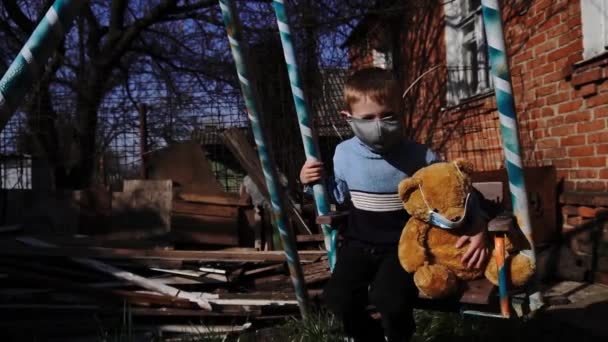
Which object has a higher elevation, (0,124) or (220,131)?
(220,131)

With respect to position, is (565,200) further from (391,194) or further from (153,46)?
(153,46)

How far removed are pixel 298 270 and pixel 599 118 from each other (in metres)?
2.77

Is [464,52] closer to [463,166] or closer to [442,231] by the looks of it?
[463,166]

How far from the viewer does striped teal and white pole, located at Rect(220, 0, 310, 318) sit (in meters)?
2.70

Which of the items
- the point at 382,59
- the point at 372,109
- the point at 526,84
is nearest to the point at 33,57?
the point at 372,109

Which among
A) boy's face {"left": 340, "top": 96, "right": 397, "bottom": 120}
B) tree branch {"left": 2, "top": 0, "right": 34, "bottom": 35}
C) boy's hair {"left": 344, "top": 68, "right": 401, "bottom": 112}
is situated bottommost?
boy's face {"left": 340, "top": 96, "right": 397, "bottom": 120}

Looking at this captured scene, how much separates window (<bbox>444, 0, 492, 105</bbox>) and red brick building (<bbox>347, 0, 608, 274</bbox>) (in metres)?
0.01

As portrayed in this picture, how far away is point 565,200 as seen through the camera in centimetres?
445

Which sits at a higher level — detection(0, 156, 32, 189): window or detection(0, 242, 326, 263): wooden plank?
detection(0, 156, 32, 189): window

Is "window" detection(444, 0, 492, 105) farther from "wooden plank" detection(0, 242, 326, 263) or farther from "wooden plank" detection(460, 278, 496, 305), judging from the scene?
"wooden plank" detection(460, 278, 496, 305)

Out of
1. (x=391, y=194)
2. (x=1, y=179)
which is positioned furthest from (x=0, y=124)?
(x=1, y=179)

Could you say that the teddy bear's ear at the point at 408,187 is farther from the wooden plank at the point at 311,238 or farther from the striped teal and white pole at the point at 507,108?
the wooden plank at the point at 311,238

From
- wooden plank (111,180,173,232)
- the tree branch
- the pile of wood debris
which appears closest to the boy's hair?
the pile of wood debris

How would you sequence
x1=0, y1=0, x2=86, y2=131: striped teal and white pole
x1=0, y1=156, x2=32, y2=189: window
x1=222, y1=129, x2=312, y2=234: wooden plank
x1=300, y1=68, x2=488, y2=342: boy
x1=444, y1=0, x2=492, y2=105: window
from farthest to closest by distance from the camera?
→ 1. x1=0, y1=156, x2=32, y2=189: window
2. x1=444, y1=0, x2=492, y2=105: window
3. x1=222, y1=129, x2=312, y2=234: wooden plank
4. x1=300, y1=68, x2=488, y2=342: boy
5. x1=0, y1=0, x2=86, y2=131: striped teal and white pole
